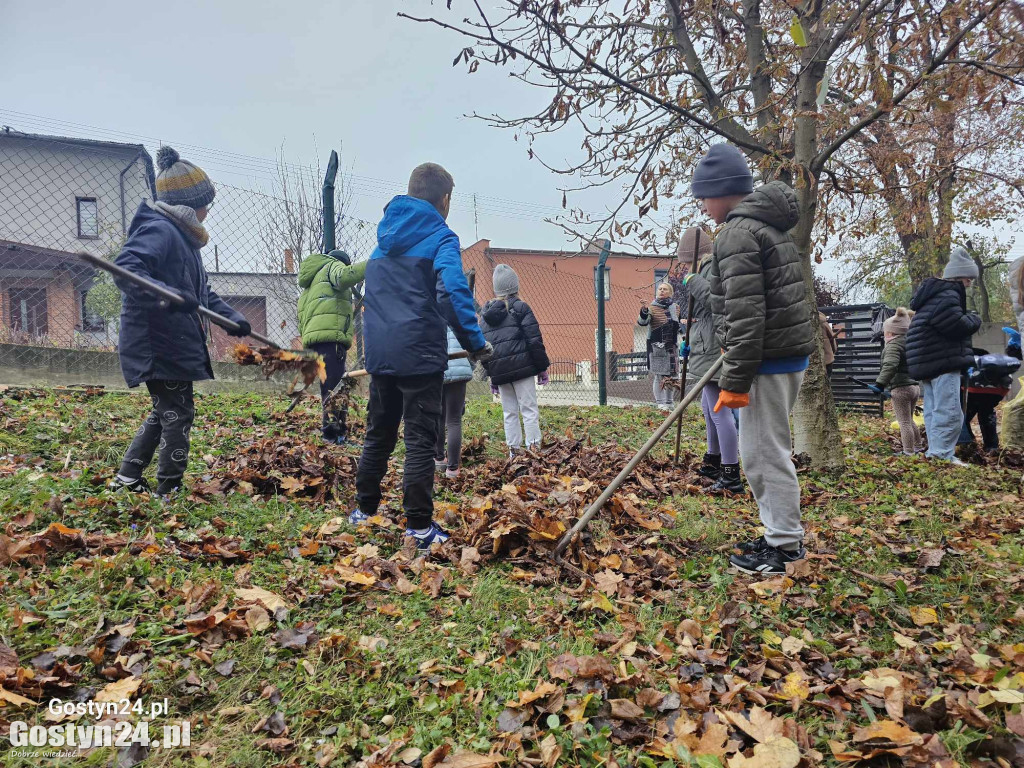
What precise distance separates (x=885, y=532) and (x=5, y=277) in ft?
31.4

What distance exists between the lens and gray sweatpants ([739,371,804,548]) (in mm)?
2936

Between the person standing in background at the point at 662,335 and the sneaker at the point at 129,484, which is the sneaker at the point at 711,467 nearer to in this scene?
the person standing in background at the point at 662,335

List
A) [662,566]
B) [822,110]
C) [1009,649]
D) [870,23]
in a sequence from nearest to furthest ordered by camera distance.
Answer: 1. [1009,649]
2. [662,566]
3. [870,23]
4. [822,110]

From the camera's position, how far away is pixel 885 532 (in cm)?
358

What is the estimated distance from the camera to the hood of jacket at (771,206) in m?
2.94

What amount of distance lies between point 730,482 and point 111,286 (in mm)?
16684

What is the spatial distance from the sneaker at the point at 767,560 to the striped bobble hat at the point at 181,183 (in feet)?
12.4

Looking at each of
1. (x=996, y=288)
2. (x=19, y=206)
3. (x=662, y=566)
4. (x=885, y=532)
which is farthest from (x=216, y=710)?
(x=996, y=288)

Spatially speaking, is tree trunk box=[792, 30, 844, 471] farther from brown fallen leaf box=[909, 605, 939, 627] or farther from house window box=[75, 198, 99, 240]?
house window box=[75, 198, 99, 240]

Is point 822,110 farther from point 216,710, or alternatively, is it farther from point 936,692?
point 216,710

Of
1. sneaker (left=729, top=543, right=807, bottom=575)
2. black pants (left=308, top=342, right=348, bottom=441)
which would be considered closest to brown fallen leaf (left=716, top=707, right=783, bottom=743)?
sneaker (left=729, top=543, right=807, bottom=575)

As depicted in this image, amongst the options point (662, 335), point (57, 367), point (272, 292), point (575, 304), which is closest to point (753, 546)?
point (662, 335)

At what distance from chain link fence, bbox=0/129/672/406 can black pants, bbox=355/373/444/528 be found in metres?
1.98

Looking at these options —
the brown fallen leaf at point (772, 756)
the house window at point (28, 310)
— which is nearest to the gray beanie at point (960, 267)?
the brown fallen leaf at point (772, 756)
